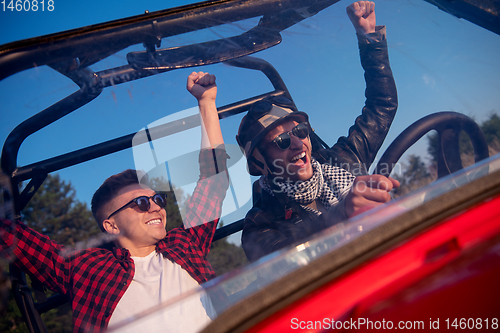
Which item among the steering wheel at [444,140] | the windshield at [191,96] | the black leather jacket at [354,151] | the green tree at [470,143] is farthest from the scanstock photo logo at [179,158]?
the green tree at [470,143]

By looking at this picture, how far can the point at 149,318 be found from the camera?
0.81 metres

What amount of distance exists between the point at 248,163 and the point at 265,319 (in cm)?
65

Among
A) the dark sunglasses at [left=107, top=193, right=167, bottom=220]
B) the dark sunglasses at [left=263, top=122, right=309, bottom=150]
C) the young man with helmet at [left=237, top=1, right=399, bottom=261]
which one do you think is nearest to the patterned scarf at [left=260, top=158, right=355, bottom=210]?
the young man with helmet at [left=237, top=1, right=399, bottom=261]

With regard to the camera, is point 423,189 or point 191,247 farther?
point 191,247

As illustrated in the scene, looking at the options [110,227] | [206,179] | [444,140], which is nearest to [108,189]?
[110,227]

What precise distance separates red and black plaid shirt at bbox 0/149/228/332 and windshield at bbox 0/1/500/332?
0.12ft

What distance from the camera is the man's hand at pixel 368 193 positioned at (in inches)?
37.6

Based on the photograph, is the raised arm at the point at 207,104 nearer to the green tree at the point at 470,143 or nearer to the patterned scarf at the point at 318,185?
the patterned scarf at the point at 318,185

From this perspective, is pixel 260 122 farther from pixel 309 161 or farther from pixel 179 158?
pixel 179 158

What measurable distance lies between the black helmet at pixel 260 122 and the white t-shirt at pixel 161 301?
0.49 metres

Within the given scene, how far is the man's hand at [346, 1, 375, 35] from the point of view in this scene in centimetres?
132

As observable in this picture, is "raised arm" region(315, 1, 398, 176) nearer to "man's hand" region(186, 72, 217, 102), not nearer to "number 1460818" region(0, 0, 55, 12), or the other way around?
"man's hand" region(186, 72, 217, 102)

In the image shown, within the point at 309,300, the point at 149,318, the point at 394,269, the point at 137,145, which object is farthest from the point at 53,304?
the point at 394,269

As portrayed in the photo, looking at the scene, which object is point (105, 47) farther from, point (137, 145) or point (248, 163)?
point (248, 163)
